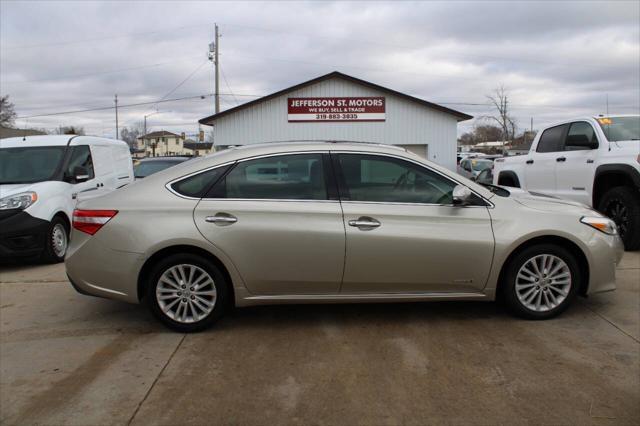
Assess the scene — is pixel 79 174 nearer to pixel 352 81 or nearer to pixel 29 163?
pixel 29 163

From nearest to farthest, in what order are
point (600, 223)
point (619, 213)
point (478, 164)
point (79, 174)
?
point (600, 223) < point (619, 213) < point (79, 174) < point (478, 164)

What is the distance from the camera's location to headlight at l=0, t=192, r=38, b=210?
705 centimetres

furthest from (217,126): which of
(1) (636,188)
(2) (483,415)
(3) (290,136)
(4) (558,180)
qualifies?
(2) (483,415)

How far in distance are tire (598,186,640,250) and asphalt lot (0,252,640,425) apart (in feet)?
7.52

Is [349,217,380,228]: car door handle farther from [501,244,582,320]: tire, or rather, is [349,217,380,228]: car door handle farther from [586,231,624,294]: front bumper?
[586,231,624,294]: front bumper

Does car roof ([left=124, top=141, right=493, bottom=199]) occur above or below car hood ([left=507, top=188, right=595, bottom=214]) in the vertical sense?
above

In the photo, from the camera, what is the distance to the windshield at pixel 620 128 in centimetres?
752

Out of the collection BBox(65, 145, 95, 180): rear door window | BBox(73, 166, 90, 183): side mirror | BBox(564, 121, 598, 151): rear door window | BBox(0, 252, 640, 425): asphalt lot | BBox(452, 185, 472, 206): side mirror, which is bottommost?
BBox(0, 252, 640, 425): asphalt lot

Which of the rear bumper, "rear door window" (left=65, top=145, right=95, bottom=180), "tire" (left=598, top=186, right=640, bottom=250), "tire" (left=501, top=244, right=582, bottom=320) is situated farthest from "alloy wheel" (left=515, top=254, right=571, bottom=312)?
"rear door window" (left=65, top=145, right=95, bottom=180)

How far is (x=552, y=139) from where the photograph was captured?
28.9 ft

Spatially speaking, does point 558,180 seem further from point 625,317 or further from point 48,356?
point 48,356

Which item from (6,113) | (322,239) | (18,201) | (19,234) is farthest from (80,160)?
(6,113)

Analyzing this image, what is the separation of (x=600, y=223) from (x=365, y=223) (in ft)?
6.95

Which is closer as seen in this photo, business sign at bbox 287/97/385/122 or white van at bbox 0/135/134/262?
white van at bbox 0/135/134/262
